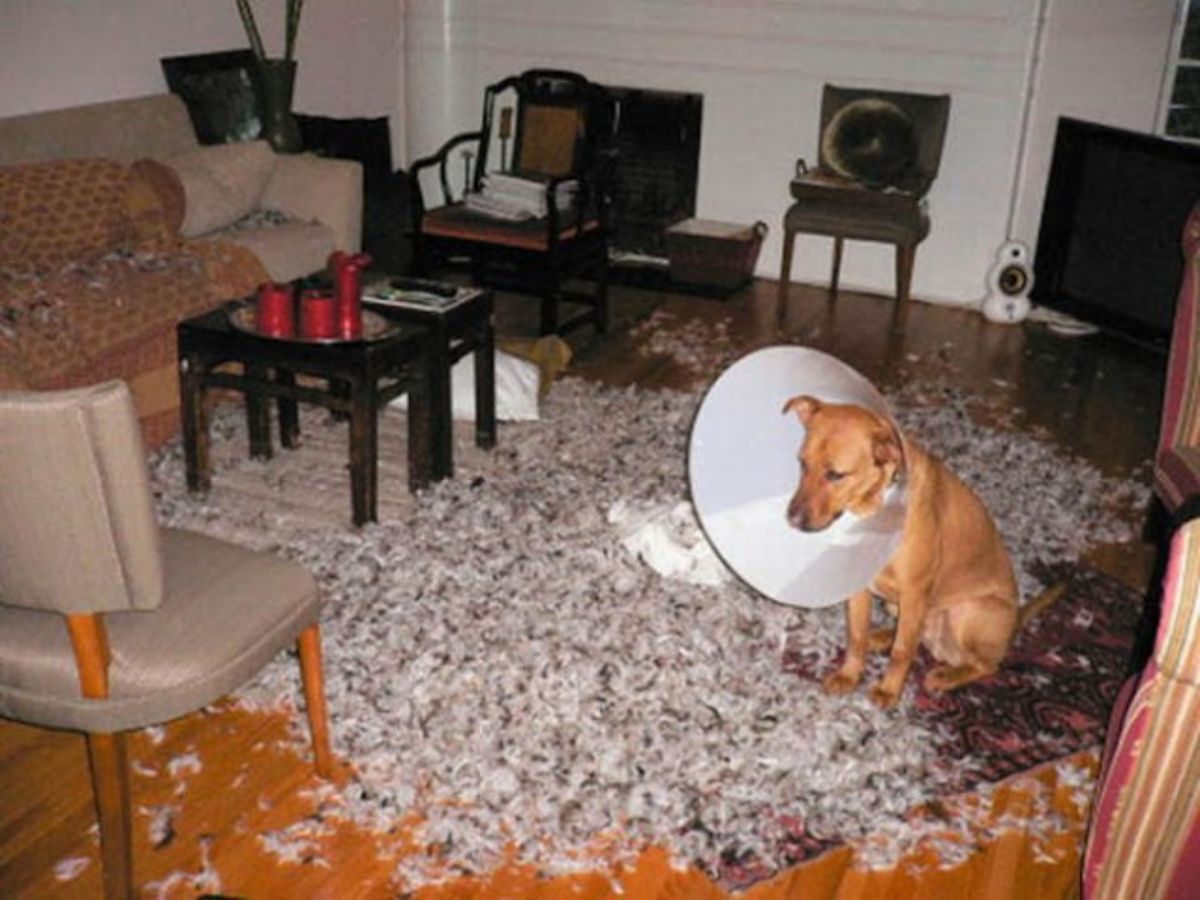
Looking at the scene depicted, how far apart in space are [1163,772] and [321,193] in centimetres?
460

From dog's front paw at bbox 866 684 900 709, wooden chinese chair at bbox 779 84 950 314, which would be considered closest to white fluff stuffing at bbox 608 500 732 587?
dog's front paw at bbox 866 684 900 709

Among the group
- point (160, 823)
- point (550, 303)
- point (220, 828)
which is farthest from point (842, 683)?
point (550, 303)

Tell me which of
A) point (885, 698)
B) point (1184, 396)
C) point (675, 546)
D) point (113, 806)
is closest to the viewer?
point (113, 806)

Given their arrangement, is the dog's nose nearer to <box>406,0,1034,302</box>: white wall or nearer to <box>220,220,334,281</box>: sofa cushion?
<box>220,220,334,281</box>: sofa cushion

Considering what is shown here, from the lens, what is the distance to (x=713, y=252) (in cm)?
669

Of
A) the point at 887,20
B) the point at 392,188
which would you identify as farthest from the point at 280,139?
the point at 887,20

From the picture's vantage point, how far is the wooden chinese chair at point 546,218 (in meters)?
5.48

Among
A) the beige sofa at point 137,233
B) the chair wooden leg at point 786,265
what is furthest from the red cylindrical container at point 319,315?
the chair wooden leg at point 786,265

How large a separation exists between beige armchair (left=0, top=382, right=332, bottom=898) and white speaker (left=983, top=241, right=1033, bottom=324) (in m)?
5.03

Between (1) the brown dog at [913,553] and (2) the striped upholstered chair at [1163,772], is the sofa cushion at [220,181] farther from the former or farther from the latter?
(2) the striped upholstered chair at [1163,772]

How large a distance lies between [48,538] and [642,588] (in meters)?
1.92

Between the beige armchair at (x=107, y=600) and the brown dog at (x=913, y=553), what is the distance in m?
1.11

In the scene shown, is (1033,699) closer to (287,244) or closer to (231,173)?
(287,244)

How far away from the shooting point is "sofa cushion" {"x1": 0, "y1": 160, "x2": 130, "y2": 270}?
14.3 feet
